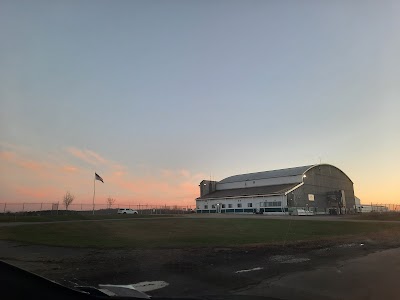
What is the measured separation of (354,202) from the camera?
9938 centimetres

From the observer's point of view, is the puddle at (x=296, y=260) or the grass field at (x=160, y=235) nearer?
the puddle at (x=296, y=260)

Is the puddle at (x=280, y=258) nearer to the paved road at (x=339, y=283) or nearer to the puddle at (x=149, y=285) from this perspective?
the paved road at (x=339, y=283)

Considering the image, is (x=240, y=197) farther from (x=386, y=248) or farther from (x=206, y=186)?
(x=386, y=248)

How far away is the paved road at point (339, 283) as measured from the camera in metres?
8.43

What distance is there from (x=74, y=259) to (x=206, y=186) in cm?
8816

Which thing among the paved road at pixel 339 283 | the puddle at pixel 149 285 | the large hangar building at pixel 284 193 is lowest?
the paved road at pixel 339 283

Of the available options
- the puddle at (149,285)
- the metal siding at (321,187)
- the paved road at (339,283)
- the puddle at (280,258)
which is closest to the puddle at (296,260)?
the puddle at (280,258)

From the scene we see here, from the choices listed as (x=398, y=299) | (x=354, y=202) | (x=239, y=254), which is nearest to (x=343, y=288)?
(x=398, y=299)

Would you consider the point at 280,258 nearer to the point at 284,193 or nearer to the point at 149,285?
the point at 149,285

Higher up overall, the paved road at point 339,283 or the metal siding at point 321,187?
the metal siding at point 321,187

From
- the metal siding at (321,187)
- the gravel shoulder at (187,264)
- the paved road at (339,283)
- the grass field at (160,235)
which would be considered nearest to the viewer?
the paved road at (339,283)

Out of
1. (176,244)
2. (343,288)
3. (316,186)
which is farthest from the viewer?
(316,186)

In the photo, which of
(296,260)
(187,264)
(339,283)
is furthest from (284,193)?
(339,283)

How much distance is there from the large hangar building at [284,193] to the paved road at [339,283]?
6195 cm
